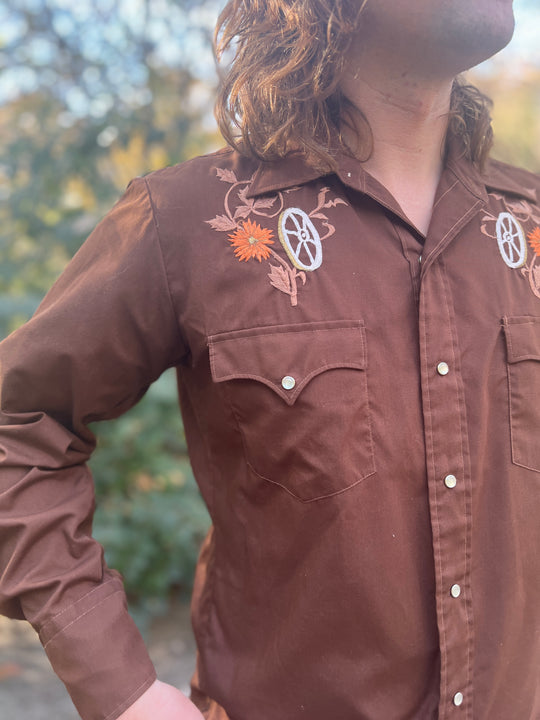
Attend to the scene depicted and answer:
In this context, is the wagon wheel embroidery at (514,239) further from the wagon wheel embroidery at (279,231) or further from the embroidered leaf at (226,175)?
the embroidered leaf at (226,175)

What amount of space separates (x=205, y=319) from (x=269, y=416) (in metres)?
0.21

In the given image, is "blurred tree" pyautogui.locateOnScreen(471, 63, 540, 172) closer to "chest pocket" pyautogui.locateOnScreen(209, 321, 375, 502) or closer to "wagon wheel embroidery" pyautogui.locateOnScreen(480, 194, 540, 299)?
"wagon wheel embroidery" pyautogui.locateOnScreen(480, 194, 540, 299)

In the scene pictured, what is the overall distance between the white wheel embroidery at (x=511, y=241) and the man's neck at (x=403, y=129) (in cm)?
16

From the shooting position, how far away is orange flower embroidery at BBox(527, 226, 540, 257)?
1.37 metres

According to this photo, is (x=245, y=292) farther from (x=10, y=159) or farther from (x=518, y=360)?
(x=10, y=159)

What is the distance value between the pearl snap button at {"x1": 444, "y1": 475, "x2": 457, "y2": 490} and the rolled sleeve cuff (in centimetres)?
65

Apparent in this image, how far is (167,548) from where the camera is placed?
303 centimetres

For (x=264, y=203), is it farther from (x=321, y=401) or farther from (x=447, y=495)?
(x=447, y=495)

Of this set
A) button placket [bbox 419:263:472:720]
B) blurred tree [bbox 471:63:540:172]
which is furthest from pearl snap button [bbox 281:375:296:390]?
blurred tree [bbox 471:63:540:172]

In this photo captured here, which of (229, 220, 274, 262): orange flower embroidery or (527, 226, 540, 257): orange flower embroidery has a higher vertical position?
(229, 220, 274, 262): orange flower embroidery

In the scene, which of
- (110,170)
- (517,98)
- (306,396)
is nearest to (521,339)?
(306,396)

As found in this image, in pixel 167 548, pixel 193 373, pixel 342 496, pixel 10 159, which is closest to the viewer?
pixel 342 496

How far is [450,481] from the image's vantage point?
3.77 ft

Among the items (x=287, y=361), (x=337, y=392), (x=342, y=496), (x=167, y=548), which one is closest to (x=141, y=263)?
(x=287, y=361)
